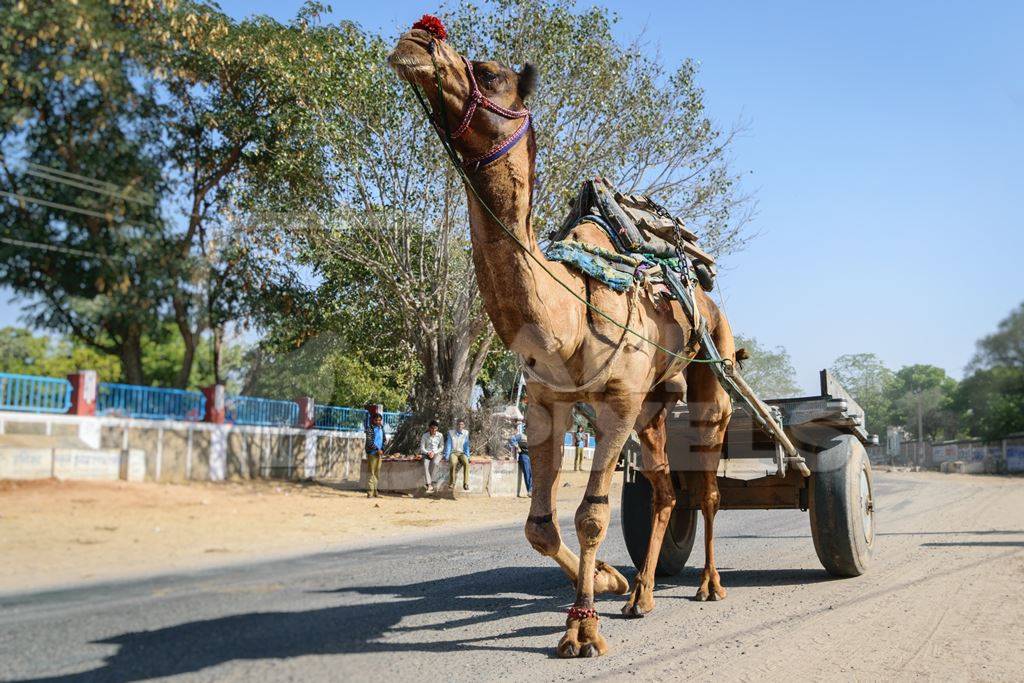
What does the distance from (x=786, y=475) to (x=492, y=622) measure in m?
3.03

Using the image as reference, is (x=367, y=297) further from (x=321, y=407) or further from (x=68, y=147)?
(x=68, y=147)

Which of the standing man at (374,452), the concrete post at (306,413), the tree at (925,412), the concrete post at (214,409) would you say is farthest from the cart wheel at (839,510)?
the tree at (925,412)

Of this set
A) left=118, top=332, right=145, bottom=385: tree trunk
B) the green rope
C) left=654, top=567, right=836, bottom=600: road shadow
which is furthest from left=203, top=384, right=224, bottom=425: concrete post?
the green rope

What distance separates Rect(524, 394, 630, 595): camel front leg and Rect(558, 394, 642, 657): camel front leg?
0.17 m

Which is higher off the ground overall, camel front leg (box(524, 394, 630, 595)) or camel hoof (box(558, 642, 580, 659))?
camel front leg (box(524, 394, 630, 595))

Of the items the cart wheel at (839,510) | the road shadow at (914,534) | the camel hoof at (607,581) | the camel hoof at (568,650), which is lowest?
the road shadow at (914,534)

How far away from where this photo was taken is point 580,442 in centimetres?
2747

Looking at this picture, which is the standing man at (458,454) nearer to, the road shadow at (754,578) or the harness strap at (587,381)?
the road shadow at (754,578)

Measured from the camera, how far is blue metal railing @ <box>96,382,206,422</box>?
1517cm

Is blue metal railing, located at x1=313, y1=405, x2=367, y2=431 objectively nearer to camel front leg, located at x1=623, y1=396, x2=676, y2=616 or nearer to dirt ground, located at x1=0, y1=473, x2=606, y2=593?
dirt ground, located at x1=0, y1=473, x2=606, y2=593

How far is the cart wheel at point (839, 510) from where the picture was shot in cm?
603

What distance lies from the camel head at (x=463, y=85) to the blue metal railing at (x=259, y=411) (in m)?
14.0

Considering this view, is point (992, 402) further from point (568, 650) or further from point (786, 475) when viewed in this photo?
point (568, 650)

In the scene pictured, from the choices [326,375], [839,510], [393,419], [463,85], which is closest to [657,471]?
[839,510]
